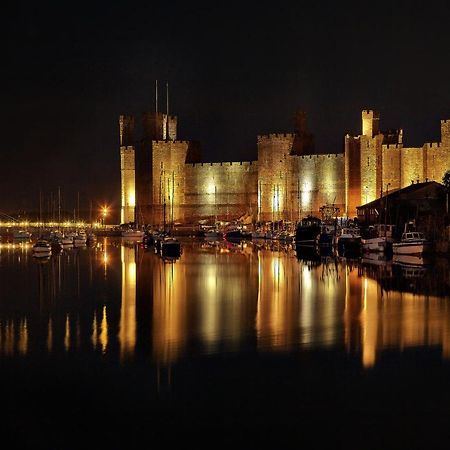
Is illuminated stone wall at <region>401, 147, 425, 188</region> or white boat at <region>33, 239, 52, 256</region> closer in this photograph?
white boat at <region>33, 239, 52, 256</region>

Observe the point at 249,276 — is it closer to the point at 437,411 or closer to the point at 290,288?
the point at 290,288

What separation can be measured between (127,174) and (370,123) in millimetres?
13741

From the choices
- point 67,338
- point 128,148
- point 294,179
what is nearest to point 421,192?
point 294,179

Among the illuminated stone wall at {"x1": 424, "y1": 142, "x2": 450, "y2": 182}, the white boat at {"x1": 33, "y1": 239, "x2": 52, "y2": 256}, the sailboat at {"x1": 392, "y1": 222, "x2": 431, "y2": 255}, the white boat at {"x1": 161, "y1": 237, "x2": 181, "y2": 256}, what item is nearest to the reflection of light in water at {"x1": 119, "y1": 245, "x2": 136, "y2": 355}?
the white boat at {"x1": 161, "y1": 237, "x2": 181, "y2": 256}

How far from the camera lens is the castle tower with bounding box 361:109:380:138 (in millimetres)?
35406

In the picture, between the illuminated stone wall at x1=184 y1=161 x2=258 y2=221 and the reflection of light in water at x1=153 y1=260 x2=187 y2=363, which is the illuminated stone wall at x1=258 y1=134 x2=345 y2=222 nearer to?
the illuminated stone wall at x1=184 y1=161 x2=258 y2=221

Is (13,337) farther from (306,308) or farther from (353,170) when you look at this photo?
(353,170)

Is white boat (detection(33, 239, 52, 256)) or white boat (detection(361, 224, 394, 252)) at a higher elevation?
white boat (detection(361, 224, 394, 252))

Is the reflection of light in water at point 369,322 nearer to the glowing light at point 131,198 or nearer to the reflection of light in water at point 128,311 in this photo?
the reflection of light in water at point 128,311

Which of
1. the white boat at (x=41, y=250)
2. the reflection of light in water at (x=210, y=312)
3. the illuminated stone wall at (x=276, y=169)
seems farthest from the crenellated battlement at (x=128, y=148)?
the reflection of light in water at (x=210, y=312)

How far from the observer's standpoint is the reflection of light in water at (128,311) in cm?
977

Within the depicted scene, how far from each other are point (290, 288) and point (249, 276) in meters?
2.77

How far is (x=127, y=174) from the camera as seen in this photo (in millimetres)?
43781

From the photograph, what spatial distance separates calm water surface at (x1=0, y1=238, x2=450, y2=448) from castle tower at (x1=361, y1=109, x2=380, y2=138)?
64.7 feet
